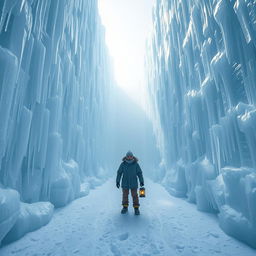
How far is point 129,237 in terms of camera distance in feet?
10.7

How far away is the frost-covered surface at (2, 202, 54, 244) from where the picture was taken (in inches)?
126

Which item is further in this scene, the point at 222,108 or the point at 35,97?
the point at 222,108

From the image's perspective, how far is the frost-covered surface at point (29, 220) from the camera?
320 cm

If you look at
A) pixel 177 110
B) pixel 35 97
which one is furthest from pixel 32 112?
pixel 177 110

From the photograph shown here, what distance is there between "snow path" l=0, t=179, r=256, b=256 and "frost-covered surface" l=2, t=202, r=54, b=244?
13 cm

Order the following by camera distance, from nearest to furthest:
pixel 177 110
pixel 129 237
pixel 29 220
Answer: pixel 129 237, pixel 29 220, pixel 177 110

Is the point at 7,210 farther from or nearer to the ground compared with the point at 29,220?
farther from the ground

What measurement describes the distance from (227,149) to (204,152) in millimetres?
1969

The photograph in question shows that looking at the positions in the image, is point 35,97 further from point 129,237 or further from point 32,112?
point 129,237

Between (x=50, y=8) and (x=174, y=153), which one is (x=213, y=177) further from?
(x=50, y=8)

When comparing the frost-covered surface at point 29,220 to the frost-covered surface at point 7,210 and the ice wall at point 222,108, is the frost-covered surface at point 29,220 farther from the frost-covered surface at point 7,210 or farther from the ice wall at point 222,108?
the ice wall at point 222,108

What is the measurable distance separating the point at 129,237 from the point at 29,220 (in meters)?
2.01

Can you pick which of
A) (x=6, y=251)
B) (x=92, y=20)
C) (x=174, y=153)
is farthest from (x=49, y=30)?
(x=92, y=20)

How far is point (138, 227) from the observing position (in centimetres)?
373
